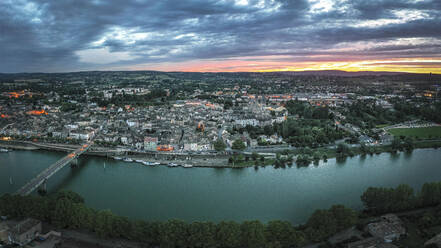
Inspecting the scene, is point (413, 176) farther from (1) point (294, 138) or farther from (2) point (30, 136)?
(2) point (30, 136)

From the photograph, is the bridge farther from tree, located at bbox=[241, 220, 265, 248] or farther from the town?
tree, located at bbox=[241, 220, 265, 248]

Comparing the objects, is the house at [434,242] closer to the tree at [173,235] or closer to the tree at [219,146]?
the tree at [173,235]

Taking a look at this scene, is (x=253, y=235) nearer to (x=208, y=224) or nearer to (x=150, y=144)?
(x=208, y=224)

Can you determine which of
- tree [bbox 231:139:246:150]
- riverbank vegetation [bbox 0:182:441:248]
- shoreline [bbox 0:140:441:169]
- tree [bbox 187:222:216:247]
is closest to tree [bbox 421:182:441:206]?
riverbank vegetation [bbox 0:182:441:248]

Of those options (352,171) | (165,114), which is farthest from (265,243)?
(165,114)

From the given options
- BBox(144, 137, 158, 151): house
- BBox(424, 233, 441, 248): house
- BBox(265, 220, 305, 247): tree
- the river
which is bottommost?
the river

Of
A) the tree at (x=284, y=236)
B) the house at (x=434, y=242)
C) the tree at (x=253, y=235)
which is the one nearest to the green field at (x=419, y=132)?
the house at (x=434, y=242)

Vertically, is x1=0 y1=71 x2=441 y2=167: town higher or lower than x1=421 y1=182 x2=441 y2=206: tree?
higher
